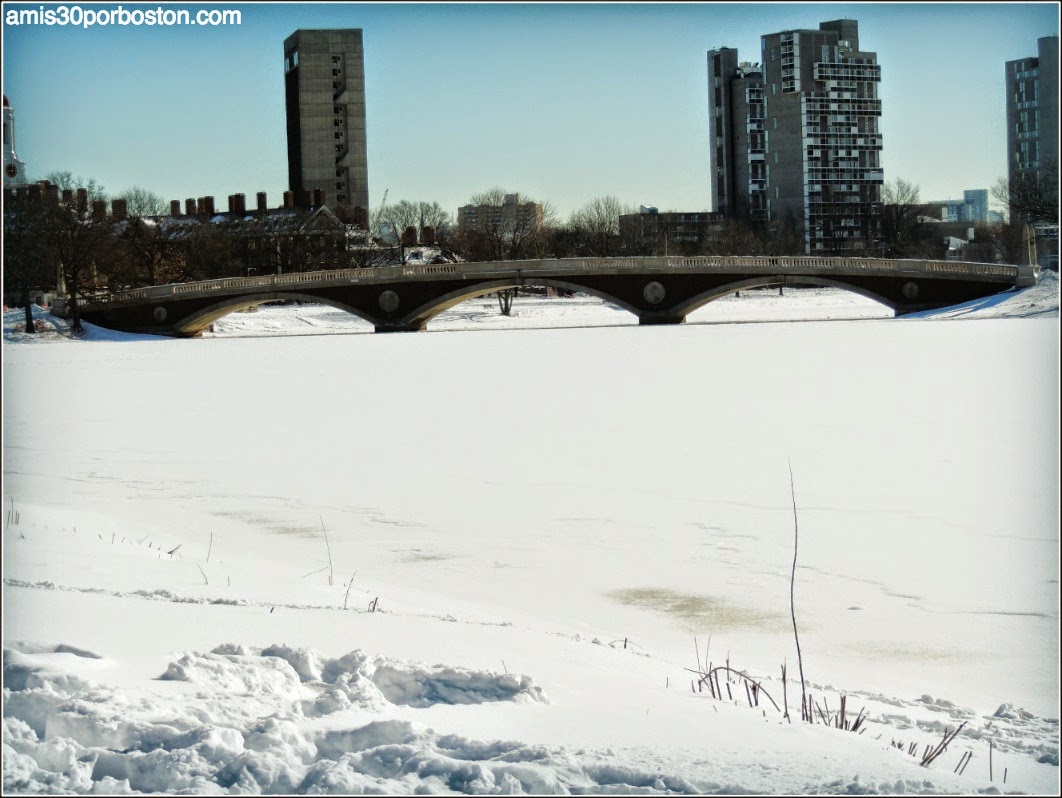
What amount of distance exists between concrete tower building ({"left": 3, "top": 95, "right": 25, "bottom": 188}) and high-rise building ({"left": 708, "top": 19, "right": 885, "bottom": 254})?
23.1 metres

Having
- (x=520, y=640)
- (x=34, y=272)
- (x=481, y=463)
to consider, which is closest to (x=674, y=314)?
(x=481, y=463)

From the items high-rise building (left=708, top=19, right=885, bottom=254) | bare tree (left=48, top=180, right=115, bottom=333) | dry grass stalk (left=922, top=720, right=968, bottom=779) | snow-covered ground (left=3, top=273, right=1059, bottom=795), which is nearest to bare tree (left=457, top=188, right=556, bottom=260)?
high-rise building (left=708, top=19, right=885, bottom=254)

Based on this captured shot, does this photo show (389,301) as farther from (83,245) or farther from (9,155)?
(9,155)

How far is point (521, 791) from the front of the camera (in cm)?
334

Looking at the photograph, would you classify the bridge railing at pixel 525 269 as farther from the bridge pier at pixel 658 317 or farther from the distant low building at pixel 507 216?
the distant low building at pixel 507 216

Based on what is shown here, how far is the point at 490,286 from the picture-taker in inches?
2189

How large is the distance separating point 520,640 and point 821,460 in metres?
7.82

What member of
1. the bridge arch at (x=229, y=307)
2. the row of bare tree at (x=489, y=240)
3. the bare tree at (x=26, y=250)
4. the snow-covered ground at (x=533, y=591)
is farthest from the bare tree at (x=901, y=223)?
the bare tree at (x=26, y=250)

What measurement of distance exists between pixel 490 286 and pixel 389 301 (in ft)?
13.5

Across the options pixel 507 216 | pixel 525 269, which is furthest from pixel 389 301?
pixel 507 216

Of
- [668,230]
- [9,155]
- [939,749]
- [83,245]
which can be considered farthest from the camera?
[668,230]

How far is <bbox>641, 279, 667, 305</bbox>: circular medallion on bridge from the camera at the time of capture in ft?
180

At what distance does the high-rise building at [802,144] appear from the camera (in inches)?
1823

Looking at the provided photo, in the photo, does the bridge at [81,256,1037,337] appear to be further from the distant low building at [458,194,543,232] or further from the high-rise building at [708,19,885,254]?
the distant low building at [458,194,543,232]
